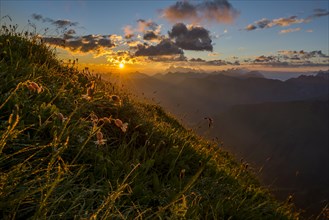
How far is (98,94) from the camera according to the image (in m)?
7.98

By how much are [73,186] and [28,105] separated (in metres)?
1.91

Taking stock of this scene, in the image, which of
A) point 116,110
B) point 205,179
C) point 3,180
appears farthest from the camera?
point 116,110

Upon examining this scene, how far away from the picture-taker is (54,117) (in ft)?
18.2

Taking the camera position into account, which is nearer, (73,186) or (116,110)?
(73,186)

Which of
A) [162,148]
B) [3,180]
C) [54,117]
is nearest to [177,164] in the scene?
[162,148]

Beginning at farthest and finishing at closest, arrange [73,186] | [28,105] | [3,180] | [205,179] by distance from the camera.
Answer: [205,179], [28,105], [73,186], [3,180]

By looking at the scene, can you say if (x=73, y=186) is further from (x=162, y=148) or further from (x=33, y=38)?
(x=33, y=38)

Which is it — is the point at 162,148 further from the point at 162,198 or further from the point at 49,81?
the point at 49,81

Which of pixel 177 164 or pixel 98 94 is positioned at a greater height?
pixel 98 94

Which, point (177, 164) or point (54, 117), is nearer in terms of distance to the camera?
point (54, 117)

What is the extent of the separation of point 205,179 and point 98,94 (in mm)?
3188

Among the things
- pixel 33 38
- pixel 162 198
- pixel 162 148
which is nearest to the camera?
pixel 162 198

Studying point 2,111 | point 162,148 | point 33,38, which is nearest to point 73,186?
point 2,111

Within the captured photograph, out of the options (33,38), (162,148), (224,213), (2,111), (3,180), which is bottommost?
(224,213)
